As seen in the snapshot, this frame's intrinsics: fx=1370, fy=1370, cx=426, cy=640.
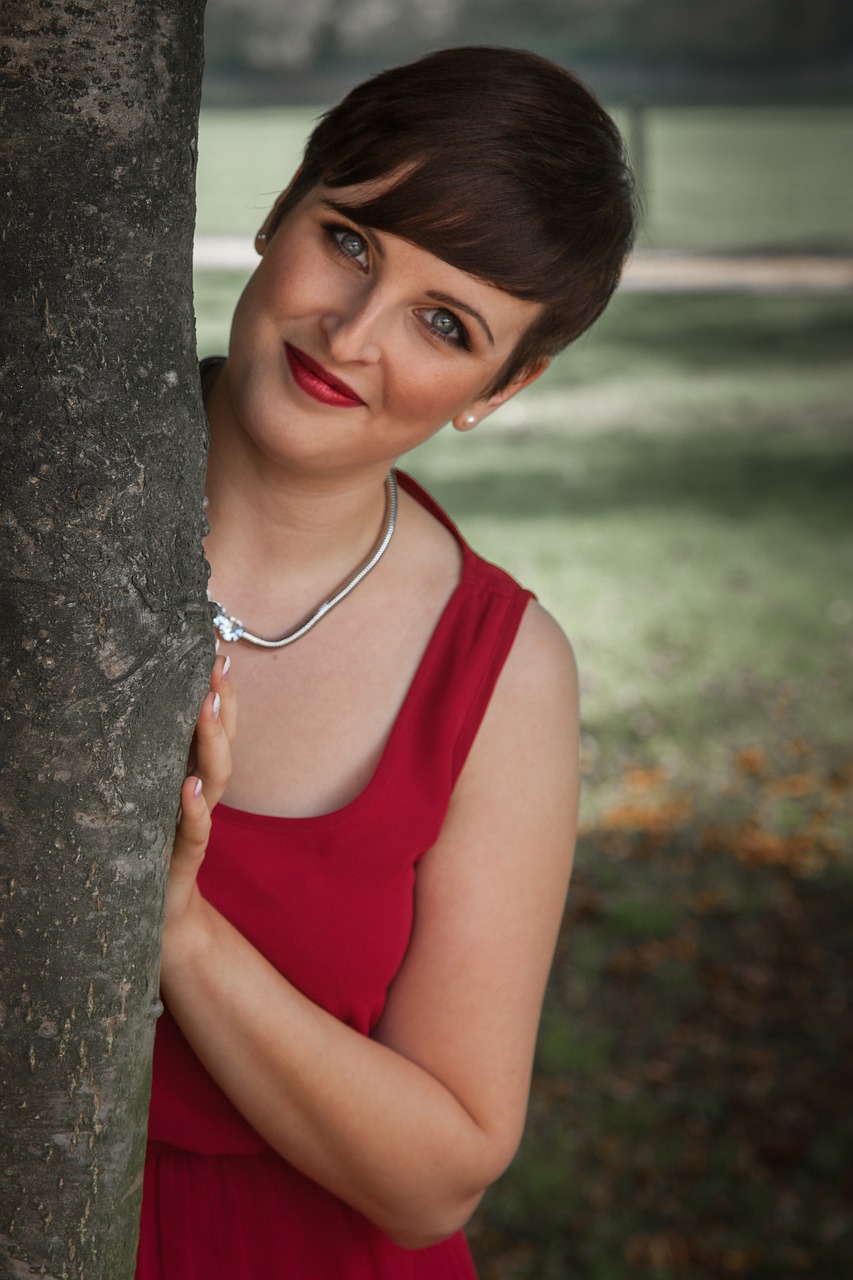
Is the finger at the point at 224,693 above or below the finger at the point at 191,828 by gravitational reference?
above

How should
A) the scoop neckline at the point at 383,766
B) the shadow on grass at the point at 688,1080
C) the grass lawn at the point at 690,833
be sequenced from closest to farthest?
the scoop neckline at the point at 383,766 → the shadow on grass at the point at 688,1080 → the grass lawn at the point at 690,833

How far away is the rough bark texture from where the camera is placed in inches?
43.7

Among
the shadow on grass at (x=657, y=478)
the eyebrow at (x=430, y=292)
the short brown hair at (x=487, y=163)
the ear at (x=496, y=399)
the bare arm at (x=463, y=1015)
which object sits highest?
the short brown hair at (x=487, y=163)

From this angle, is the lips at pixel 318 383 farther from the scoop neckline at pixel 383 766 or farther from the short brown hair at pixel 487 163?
the scoop neckline at pixel 383 766

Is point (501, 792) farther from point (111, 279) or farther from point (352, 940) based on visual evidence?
point (111, 279)

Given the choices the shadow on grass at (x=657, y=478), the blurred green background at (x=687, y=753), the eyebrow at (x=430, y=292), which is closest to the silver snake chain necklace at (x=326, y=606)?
the eyebrow at (x=430, y=292)

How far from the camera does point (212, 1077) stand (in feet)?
6.15

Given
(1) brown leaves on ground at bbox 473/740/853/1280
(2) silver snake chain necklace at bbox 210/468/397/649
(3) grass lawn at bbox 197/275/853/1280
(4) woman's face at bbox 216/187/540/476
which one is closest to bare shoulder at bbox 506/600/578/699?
(2) silver snake chain necklace at bbox 210/468/397/649

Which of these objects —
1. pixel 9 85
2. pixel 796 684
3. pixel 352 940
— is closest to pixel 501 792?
pixel 352 940

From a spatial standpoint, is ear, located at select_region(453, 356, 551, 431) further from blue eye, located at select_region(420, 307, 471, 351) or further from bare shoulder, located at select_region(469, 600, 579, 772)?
bare shoulder, located at select_region(469, 600, 579, 772)

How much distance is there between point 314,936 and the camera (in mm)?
1913

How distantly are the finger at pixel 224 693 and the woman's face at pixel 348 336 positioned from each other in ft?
1.62

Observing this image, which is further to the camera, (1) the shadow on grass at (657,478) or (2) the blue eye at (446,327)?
(1) the shadow on grass at (657,478)

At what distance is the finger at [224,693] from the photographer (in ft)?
4.69
